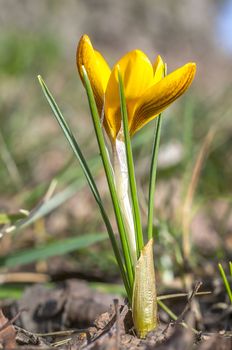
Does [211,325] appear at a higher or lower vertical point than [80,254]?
lower

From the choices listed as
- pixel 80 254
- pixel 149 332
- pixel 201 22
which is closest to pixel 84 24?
pixel 201 22

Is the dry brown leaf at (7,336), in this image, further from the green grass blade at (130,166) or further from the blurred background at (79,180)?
the blurred background at (79,180)

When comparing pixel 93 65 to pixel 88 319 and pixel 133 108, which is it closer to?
pixel 133 108

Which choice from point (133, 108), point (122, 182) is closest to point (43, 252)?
point (122, 182)

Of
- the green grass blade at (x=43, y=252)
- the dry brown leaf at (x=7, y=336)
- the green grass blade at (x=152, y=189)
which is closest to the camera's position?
the dry brown leaf at (x=7, y=336)

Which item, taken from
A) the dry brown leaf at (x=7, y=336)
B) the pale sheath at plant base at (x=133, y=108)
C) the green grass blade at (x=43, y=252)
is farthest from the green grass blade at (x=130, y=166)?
the green grass blade at (x=43, y=252)

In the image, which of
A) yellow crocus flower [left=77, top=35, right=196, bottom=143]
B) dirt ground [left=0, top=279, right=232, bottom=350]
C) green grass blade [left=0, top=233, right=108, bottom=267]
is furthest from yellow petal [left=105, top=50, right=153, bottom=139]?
green grass blade [left=0, top=233, right=108, bottom=267]

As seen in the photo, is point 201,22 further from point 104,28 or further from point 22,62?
point 22,62

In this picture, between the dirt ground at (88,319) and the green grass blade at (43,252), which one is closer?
the dirt ground at (88,319)
